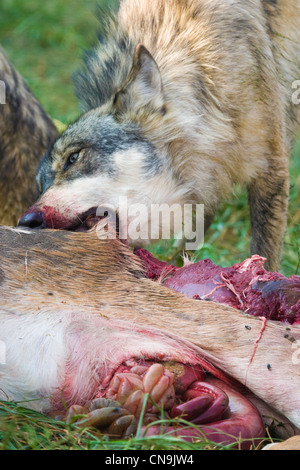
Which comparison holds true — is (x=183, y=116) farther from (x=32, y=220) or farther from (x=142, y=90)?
(x=32, y=220)

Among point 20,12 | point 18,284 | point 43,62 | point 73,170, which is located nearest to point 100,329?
point 18,284

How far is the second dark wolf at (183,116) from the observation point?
130 inches

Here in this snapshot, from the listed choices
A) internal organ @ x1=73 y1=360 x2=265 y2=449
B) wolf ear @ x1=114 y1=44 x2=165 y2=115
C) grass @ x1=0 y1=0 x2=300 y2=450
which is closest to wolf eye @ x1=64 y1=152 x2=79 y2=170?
wolf ear @ x1=114 y1=44 x2=165 y2=115

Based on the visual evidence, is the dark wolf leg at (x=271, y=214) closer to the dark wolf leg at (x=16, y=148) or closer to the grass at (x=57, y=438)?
the dark wolf leg at (x=16, y=148)

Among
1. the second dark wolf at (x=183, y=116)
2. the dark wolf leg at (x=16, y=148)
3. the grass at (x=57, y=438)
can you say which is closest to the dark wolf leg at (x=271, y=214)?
the second dark wolf at (x=183, y=116)

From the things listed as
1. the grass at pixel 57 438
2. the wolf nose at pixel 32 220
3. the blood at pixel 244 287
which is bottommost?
the grass at pixel 57 438

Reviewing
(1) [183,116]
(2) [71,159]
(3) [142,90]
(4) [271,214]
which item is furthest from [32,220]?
(4) [271,214]

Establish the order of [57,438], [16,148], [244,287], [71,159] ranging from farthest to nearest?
[16,148] → [71,159] → [244,287] → [57,438]

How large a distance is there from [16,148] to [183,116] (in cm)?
116

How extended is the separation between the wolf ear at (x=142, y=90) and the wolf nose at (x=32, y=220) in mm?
781

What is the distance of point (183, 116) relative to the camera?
355cm

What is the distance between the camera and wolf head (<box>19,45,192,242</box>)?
3.17 metres

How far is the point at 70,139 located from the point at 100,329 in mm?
1410

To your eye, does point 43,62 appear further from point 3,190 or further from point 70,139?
point 70,139
